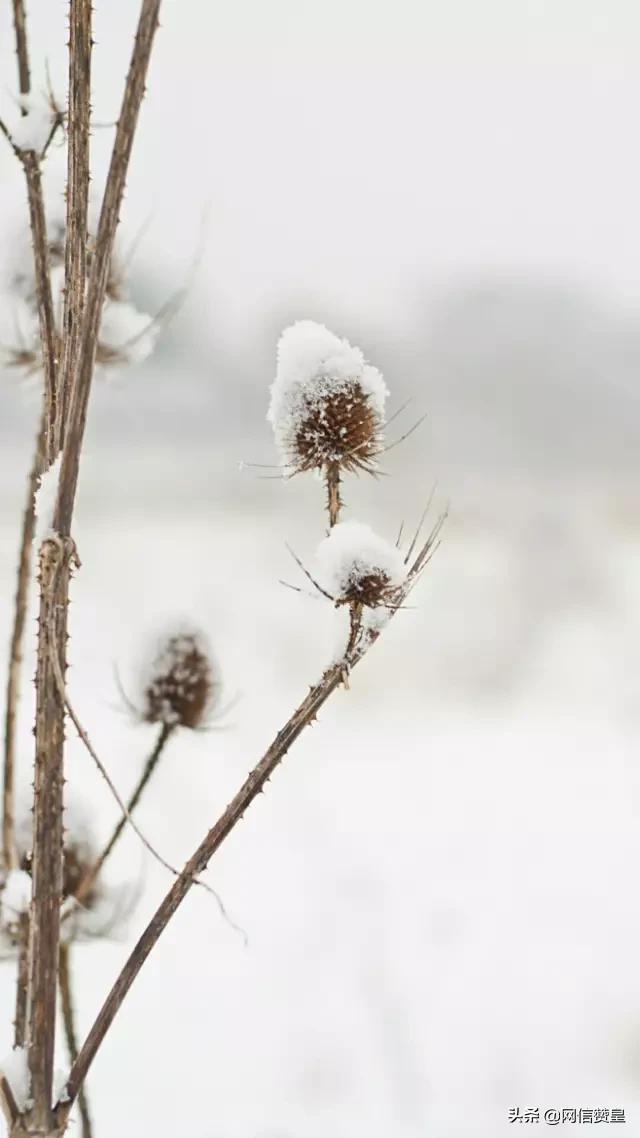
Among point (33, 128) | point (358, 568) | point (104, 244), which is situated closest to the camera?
point (104, 244)

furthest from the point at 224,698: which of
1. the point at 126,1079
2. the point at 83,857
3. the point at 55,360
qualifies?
the point at 126,1079

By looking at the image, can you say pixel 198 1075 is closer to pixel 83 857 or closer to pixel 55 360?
pixel 83 857

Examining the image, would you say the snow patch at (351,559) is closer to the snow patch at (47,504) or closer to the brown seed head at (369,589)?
the brown seed head at (369,589)

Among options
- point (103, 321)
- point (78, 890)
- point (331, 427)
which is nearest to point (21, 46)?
point (103, 321)

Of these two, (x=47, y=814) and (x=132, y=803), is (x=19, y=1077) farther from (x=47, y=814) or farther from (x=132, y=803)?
(x=132, y=803)

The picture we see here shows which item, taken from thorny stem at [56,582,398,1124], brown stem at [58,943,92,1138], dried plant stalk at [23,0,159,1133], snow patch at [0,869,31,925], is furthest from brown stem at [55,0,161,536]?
brown stem at [58,943,92,1138]

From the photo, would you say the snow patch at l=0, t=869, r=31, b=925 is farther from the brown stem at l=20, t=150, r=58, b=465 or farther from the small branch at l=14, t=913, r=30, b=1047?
the brown stem at l=20, t=150, r=58, b=465
